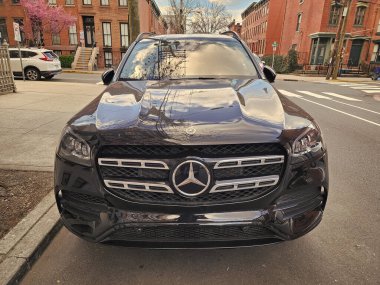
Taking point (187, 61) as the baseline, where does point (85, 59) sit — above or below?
below

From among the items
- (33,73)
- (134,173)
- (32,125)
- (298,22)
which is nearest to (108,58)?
(33,73)

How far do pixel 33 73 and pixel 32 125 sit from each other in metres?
11.4

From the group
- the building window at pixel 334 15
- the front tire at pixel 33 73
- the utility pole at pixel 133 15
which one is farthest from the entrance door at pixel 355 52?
the front tire at pixel 33 73

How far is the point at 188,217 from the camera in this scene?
1.93 meters

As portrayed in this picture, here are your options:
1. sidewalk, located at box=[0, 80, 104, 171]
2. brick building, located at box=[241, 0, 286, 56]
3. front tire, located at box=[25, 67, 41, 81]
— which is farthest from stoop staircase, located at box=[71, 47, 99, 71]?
brick building, located at box=[241, 0, 286, 56]

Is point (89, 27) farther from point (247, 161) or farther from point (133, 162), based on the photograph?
point (247, 161)

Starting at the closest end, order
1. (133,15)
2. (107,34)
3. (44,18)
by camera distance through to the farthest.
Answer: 1. (133,15)
2. (44,18)
3. (107,34)

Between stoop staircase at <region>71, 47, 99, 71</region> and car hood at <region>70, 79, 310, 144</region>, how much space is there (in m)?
26.6

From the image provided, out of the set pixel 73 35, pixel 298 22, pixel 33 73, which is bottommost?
pixel 33 73

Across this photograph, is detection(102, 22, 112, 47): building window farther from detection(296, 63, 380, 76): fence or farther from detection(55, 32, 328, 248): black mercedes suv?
detection(55, 32, 328, 248): black mercedes suv

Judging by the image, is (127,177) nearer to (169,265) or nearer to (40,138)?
(169,265)

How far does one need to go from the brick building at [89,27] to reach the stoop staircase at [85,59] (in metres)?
0.97

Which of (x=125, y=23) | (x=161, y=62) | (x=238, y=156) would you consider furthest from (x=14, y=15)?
(x=238, y=156)

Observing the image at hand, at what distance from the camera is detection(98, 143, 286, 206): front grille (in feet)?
6.21
